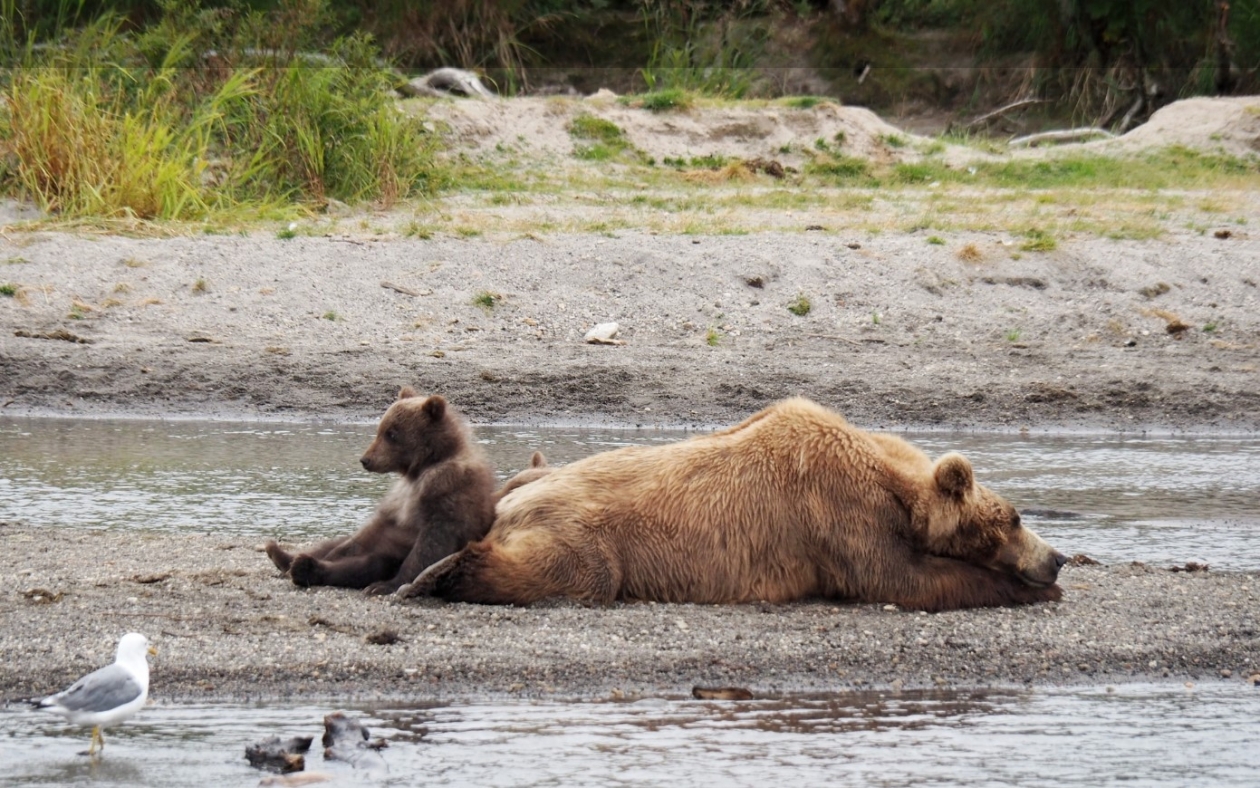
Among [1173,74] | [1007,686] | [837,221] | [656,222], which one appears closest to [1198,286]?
[837,221]

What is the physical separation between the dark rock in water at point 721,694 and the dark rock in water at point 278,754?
1.29 m

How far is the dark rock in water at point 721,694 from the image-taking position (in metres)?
5.16

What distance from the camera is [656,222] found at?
49.8 ft

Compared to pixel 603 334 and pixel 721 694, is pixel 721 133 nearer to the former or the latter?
pixel 603 334

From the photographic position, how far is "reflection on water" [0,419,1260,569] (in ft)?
25.8

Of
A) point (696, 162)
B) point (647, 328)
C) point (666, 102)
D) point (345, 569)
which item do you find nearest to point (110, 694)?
point (345, 569)

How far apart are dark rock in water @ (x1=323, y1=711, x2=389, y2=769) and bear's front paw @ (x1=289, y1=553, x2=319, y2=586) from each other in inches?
63.0

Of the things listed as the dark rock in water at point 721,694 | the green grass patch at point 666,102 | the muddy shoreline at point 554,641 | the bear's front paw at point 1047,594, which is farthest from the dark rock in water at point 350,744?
the green grass patch at point 666,102

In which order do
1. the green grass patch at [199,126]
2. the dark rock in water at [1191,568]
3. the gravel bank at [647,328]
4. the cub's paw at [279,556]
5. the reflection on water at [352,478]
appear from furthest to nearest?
the green grass patch at [199,126] < the gravel bank at [647,328] < the reflection on water at [352,478] < the dark rock in water at [1191,568] < the cub's paw at [279,556]

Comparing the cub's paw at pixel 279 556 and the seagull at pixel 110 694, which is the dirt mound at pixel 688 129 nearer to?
the cub's paw at pixel 279 556

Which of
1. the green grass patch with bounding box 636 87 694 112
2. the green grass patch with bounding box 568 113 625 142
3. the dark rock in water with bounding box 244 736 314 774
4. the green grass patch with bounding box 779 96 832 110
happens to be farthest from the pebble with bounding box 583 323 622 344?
the green grass patch with bounding box 779 96 832 110

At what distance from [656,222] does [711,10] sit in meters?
13.5

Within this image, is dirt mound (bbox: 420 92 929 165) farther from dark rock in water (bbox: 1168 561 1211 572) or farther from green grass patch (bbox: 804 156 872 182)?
dark rock in water (bbox: 1168 561 1211 572)

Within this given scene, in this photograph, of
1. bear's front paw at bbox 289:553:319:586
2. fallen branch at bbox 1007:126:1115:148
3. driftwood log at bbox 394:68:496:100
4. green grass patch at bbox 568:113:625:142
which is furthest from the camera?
fallen branch at bbox 1007:126:1115:148
